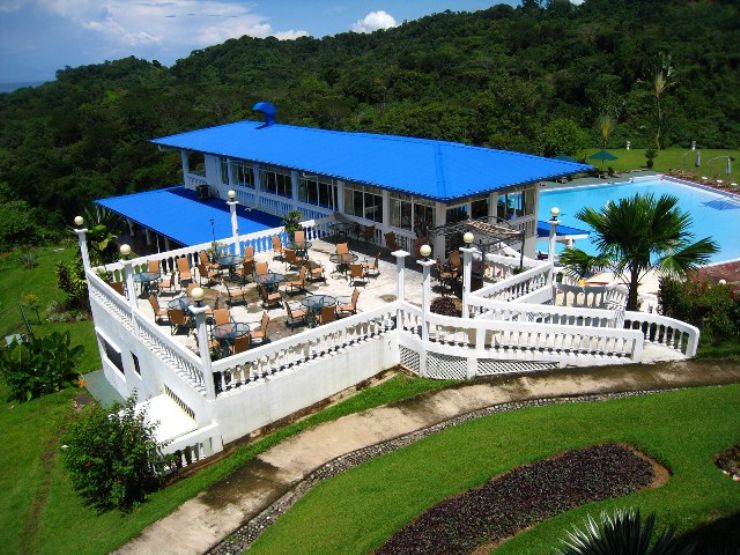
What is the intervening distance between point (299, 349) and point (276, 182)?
14.6 meters

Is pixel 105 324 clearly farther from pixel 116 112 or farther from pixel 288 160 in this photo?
pixel 116 112

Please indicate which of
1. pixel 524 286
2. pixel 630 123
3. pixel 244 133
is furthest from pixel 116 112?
pixel 524 286

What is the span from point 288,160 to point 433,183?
26.5 feet

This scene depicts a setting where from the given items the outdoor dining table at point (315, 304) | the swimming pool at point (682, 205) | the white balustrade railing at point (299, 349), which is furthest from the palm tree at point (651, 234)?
the swimming pool at point (682, 205)

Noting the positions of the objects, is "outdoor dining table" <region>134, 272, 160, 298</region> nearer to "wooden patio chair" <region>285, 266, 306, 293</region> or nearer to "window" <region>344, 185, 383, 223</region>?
"wooden patio chair" <region>285, 266, 306, 293</region>

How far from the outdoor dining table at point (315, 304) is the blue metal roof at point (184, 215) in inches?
408

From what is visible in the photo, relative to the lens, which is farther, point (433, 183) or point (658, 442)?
point (433, 183)

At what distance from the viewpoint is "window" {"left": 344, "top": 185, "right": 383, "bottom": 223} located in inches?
889

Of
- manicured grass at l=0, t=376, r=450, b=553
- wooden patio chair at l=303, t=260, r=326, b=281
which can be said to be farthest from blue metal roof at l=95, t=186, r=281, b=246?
manicured grass at l=0, t=376, r=450, b=553

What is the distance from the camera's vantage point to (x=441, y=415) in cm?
1350

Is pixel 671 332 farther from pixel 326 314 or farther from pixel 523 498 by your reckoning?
pixel 326 314

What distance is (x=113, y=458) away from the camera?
38.6 ft

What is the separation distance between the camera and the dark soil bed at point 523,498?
912 cm

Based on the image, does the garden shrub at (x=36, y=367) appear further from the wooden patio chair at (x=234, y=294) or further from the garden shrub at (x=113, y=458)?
the garden shrub at (x=113, y=458)
